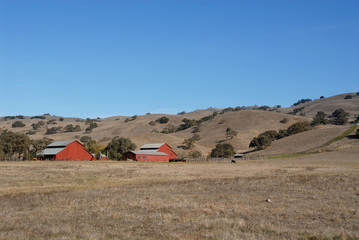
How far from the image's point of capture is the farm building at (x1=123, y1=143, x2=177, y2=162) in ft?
287

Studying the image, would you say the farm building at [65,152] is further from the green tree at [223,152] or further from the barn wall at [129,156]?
the green tree at [223,152]

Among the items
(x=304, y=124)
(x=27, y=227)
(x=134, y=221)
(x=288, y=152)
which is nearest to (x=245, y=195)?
(x=134, y=221)

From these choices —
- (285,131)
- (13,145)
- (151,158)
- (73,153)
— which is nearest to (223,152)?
(151,158)

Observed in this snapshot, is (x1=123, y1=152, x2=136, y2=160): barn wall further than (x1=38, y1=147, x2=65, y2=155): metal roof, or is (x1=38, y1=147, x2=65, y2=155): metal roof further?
(x1=123, y1=152, x2=136, y2=160): barn wall

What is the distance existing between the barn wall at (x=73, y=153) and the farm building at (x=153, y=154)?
1057 centimetres

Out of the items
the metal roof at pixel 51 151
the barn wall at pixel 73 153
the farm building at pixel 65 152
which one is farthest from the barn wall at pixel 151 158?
the metal roof at pixel 51 151

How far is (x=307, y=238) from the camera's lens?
11555 millimetres

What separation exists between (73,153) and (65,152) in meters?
2.26

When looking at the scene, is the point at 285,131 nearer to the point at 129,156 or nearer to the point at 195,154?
the point at 195,154

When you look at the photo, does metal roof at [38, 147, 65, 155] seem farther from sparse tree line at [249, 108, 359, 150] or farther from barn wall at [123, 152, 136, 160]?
sparse tree line at [249, 108, 359, 150]

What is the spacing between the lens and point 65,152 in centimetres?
8081

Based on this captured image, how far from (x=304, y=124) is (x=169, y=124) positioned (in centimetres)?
8143

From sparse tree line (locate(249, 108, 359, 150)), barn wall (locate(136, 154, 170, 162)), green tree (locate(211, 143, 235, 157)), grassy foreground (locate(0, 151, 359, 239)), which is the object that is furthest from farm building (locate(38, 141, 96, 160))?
grassy foreground (locate(0, 151, 359, 239))

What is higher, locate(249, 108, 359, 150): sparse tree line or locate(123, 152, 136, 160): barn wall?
locate(249, 108, 359, 150): sparse tree line
